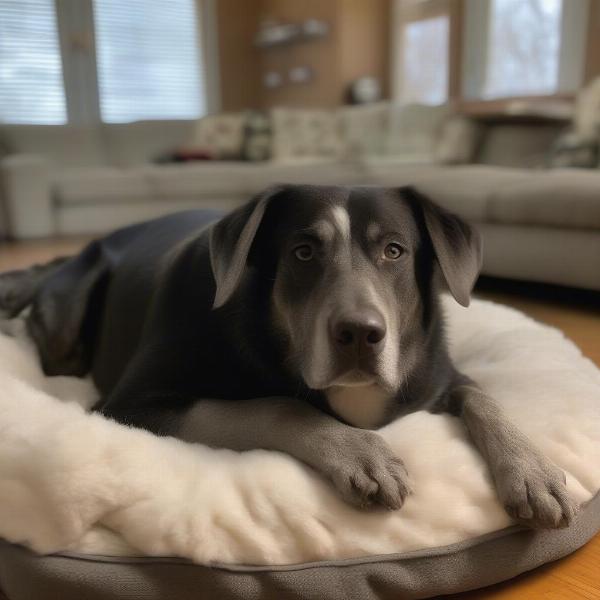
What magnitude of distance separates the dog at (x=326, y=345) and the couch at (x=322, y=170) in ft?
6.93

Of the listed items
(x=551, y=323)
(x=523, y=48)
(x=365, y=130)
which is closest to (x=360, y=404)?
(x=551, y=323)

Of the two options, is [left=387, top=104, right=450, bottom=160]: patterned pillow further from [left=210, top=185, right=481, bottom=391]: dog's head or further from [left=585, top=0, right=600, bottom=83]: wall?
[left=210, top=185, right=481, bottom=391]: dog's head

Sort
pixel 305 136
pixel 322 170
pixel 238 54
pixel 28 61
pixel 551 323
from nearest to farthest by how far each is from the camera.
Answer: pixel 551 323
pixel 322 170
pixel 305 136
pixel 28 61
pixel 238 54

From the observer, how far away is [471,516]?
1.24m

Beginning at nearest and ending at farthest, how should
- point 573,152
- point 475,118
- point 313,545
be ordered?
point 313,545 < point 573,152 < point 475,118

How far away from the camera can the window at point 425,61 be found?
8000 mm

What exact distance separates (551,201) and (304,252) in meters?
2.37

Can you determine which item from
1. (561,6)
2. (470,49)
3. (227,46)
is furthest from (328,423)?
(227,46)

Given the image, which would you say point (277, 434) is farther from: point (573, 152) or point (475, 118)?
point (475, 118)

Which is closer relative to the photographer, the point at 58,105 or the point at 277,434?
the point at 277,434

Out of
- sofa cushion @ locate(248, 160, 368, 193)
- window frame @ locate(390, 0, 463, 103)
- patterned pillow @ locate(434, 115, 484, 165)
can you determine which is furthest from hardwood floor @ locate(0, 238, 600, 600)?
window frame @ locate(390, 0, 463, 103)

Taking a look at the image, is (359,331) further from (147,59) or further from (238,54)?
(238,54)

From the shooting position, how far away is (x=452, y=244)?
153 cm

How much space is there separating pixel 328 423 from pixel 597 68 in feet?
20.4
